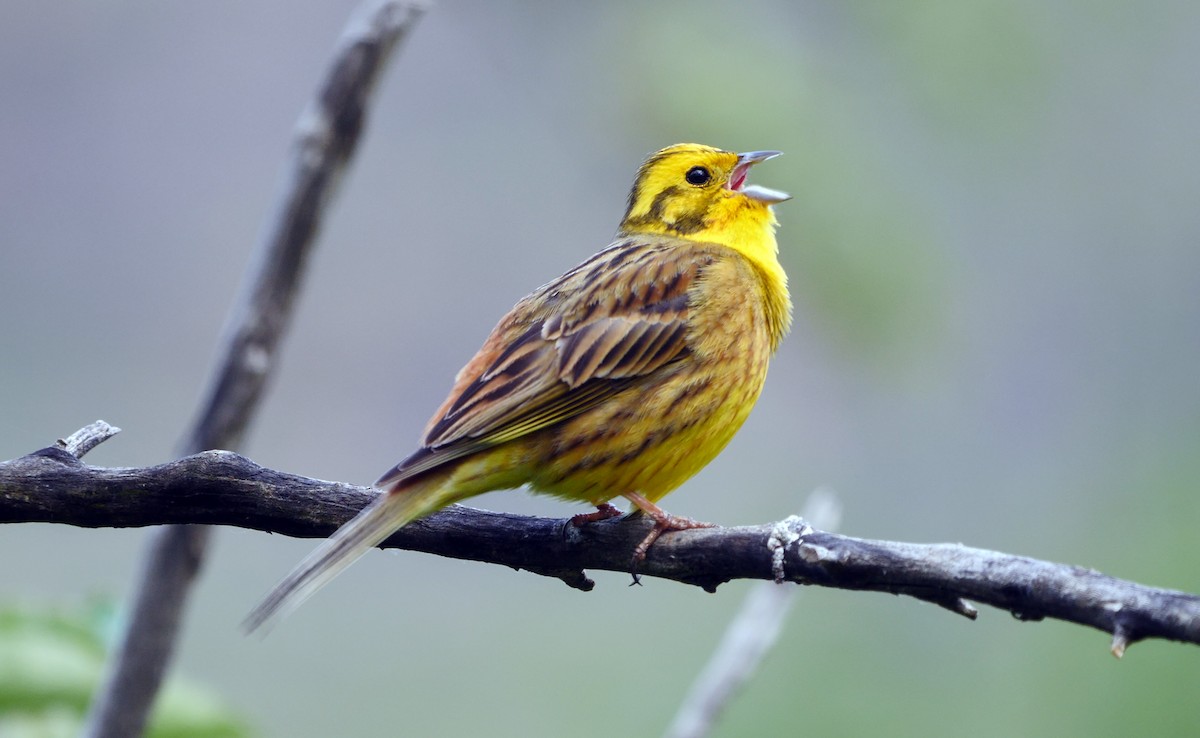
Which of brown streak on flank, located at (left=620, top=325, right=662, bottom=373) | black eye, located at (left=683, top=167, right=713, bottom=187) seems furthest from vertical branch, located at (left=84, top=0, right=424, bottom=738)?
brown streak on flank, located at (left=620, top=325, right=662, bottom=373)

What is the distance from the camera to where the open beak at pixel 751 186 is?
3.95 meters

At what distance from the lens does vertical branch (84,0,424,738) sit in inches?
155

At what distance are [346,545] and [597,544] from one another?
1.97 ft

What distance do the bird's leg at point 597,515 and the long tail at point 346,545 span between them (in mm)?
372

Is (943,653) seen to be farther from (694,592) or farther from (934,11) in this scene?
(934,11)

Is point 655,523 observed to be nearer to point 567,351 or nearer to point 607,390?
point 607,390

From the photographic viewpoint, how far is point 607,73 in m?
5.07

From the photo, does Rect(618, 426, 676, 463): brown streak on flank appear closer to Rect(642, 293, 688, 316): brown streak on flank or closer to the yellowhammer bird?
the yellowhammer bird

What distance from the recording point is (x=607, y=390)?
10.5 feet

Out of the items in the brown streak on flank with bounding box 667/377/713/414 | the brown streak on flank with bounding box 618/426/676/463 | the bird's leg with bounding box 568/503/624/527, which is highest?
the brown streak on flank with bounding box 667/377/713/414

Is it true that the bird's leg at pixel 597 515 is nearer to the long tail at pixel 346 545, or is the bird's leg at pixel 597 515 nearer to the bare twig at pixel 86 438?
the long tail at pixel 346 545

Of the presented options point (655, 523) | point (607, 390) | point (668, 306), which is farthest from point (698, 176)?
point (655, 523)

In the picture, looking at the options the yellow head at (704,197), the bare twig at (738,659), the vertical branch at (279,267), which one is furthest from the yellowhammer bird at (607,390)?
the vertical branch at (279,267)

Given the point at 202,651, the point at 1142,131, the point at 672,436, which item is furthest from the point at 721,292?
the point at 202,651
